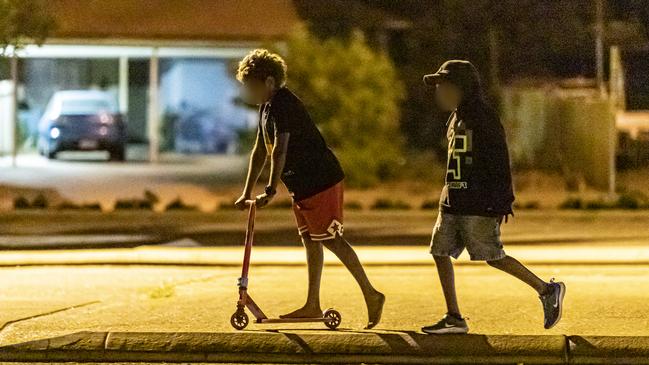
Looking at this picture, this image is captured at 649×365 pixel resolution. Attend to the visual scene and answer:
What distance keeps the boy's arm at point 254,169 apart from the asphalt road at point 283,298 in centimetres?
80

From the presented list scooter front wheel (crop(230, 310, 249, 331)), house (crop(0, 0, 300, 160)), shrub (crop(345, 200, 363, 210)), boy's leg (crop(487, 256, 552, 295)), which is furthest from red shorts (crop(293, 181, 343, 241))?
house (crop(0, 0, 300, 160))

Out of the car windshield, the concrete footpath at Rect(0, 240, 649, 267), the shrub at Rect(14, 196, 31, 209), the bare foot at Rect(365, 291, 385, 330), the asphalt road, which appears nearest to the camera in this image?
the bare foot at Rect(365, 291, 385, 330)

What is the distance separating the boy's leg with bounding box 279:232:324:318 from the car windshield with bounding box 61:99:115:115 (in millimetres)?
20753

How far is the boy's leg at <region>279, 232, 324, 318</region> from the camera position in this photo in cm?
877

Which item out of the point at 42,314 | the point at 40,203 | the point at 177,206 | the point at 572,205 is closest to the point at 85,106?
the point at 40,203

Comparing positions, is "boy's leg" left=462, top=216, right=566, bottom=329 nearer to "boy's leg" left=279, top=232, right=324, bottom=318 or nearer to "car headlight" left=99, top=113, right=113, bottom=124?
"boy's leg" left=279, top=232, right=324, bottom=318

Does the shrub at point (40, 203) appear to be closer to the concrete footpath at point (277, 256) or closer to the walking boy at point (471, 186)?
the concrete footpath at point (277, 256)

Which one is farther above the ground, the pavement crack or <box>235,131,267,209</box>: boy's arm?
<box>235,131,267,209</box>: boy's arm

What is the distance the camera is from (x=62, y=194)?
21281 millimetres

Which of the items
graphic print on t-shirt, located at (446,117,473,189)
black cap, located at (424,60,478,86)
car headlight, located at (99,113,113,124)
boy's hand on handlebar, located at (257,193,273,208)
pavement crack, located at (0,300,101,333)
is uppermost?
black cap, located at (424,60,478,86)

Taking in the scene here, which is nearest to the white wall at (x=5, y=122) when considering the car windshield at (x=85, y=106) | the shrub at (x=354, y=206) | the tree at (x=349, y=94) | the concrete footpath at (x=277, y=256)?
the car windshield at (x=85, y=106)

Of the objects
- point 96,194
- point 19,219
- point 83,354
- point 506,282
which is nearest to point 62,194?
point 96,194

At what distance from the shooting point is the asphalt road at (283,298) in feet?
29.6

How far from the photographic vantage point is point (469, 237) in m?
8.29
